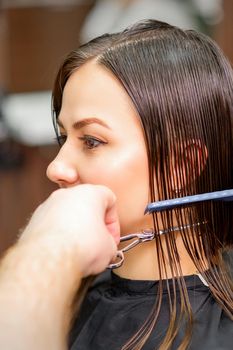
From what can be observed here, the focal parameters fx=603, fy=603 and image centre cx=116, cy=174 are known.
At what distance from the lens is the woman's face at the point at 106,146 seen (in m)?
1.12

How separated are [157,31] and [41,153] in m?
2.12

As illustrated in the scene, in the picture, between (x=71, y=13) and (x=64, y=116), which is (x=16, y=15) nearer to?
(x=71, y=13)

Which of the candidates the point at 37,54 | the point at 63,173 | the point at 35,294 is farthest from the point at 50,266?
the point at 37,54

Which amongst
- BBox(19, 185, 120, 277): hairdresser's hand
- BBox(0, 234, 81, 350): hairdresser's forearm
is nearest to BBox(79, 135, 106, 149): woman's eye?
BBox(19, 185, 120, 277): hairdresser's hand

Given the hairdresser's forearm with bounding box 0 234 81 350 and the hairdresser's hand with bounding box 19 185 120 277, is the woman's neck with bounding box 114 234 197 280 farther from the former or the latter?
the hairdresser's forearm with bounding box 0 234 81 350

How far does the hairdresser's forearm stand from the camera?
0.85 m

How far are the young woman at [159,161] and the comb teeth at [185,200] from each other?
0.06ft

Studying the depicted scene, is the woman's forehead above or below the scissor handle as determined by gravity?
above

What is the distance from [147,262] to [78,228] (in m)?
0.31

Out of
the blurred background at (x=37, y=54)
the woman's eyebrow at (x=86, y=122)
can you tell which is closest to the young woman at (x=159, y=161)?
the woman's eyebrow at (x=86, y=122)

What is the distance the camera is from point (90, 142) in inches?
45.2

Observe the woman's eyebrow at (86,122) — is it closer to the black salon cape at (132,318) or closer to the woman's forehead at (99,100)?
the woman's forehead at (99,100)

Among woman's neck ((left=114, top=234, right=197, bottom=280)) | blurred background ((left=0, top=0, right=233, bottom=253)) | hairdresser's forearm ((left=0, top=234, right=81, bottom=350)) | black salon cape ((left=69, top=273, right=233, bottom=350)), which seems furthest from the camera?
blurred background ((left=0, top=0, right=233, bottom=253))

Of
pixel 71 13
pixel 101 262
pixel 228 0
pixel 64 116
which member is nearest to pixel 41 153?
pixel 71 13
